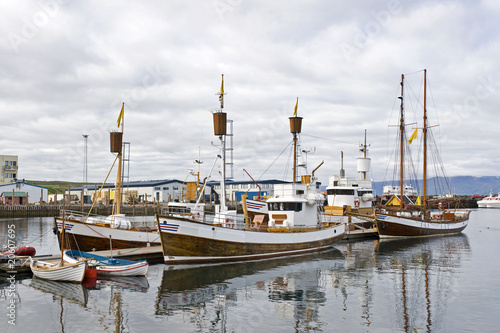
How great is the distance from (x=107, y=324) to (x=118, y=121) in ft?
67.8

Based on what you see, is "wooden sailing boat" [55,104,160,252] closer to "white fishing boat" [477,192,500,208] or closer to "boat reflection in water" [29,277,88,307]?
"boat reflection in water" [29,277,88,307]

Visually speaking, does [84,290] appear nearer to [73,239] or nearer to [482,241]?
[73,239]

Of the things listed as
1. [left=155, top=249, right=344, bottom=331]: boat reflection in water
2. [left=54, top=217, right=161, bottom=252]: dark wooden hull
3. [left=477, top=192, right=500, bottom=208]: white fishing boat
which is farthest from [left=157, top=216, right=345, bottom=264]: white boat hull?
[left=477, top=192, right=500, bottom=208]: white fishing boat

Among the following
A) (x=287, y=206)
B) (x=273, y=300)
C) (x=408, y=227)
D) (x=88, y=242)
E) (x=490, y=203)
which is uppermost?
(x=287, y=206)

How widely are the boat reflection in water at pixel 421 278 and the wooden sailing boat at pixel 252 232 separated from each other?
587 centimetres

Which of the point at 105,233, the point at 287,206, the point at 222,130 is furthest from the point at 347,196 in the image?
the point at 105,233

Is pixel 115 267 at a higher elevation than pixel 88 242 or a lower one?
lower

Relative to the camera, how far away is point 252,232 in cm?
2875

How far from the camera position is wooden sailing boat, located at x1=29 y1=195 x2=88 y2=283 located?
21500 millimetres

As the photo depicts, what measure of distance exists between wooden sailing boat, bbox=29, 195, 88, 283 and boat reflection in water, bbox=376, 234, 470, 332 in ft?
50.3

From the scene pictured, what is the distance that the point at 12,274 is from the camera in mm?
23625

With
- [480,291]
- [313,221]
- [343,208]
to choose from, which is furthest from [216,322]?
[343,208]

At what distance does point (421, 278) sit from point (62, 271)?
20.2 metres

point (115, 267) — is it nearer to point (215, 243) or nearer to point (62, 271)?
point (62, 271)
